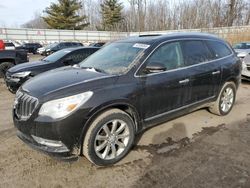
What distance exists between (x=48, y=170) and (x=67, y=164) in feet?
0.89

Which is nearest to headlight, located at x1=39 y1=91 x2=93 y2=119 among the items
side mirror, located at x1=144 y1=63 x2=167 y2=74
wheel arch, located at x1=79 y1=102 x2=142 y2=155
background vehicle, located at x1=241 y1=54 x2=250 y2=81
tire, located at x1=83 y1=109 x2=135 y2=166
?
wheel arch, located at x1=79 y1=102 x2=142 y2=155

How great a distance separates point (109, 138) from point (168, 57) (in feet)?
5.60

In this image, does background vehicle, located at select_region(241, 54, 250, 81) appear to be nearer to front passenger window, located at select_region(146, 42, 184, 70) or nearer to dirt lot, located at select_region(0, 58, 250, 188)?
dirt lot, located at select_region(0, 58, 250, 188)

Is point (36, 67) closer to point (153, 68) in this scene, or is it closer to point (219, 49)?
point (153, 68)

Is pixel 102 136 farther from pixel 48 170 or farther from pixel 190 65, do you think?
pixel 190 65

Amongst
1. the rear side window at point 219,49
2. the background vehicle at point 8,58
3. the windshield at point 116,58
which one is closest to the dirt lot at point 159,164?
the windshield at point 116,58

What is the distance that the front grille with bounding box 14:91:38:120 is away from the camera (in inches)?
126

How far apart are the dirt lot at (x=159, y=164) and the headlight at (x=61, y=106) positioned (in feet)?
2.81

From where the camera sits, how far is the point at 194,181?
3148 millimetres

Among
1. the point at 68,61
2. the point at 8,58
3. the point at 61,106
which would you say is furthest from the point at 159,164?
the point at 8,58

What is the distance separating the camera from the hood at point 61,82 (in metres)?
3.26

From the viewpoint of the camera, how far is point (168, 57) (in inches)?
165

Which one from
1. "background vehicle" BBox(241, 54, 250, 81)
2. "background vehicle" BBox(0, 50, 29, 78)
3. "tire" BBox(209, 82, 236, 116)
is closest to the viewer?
"tire" BBox(209, 82, 236, 116)

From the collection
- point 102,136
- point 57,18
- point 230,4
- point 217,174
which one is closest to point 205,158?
point 217,174
